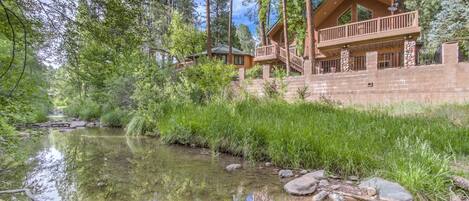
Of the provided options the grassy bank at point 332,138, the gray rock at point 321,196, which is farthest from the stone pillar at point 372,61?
the gray rock at point 321,196

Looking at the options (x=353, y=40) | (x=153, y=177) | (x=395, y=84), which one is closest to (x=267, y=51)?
(x=353, y=40)

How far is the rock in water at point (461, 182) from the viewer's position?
3.45 m

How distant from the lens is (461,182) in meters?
3.49

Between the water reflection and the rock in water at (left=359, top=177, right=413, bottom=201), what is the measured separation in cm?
112

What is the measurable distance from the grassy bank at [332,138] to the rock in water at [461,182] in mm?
88

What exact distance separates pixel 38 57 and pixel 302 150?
13.4ft

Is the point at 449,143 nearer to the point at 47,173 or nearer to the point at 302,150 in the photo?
the point at 302,150

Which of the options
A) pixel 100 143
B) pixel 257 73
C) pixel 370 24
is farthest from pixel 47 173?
pixel 370 24

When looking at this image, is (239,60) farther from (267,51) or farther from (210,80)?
(210,80)

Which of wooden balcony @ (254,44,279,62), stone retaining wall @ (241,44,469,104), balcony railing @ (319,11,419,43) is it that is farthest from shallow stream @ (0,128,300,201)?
wooden balcony @ (254,44,279,62)

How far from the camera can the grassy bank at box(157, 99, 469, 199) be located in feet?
12.9

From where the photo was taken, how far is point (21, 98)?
392cm

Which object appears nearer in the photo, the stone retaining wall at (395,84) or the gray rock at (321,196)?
the gray rock at (321,196)

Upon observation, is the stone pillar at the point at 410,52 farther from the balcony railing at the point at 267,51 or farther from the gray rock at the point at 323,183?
the gray rock at the point at 323,183
